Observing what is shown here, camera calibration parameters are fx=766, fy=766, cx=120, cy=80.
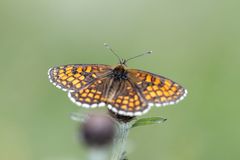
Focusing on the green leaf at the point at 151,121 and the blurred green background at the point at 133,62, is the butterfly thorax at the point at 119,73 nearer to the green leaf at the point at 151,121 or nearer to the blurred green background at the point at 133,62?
the green leaf at the point at 151,121

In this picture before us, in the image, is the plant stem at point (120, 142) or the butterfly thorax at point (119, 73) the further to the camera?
the butterfly thorax at point (119, 73)

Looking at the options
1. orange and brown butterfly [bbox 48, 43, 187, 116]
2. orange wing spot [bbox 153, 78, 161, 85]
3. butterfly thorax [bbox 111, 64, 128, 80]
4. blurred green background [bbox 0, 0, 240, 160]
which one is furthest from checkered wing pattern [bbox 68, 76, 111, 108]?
blurred green background [bbox 0, 0, 240, 160]

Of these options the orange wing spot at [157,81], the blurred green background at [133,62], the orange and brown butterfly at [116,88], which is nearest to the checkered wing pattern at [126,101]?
the orange and brown butterfly at [116,88]

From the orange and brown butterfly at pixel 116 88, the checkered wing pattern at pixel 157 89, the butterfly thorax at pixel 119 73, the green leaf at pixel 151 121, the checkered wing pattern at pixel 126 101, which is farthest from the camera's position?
the butterfly thorax at pixel 119 73
